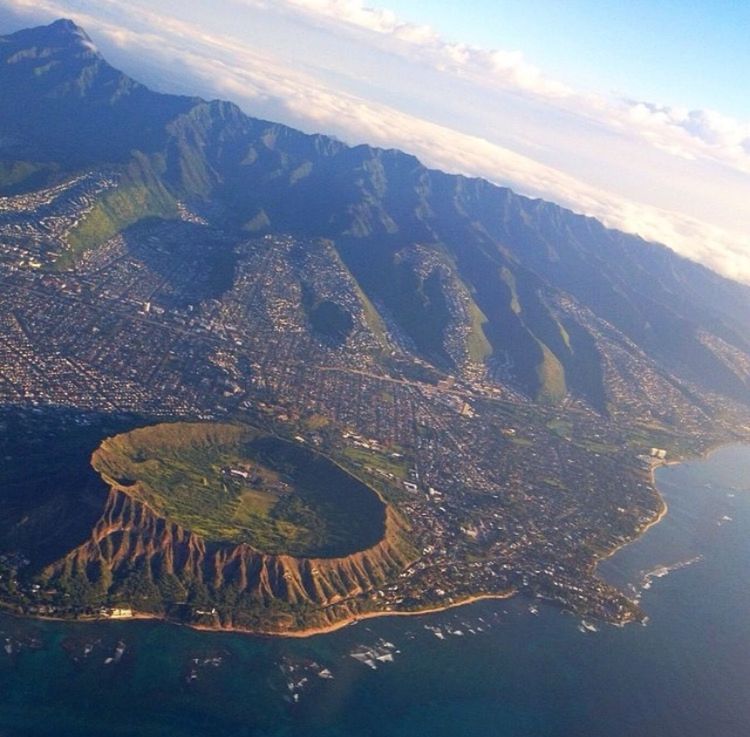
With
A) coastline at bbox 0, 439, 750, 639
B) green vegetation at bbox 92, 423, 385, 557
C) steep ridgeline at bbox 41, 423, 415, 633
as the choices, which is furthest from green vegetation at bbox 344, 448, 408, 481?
coastline at bbox 0, 439, 750, 639

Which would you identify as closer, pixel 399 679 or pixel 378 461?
pixel 399 679

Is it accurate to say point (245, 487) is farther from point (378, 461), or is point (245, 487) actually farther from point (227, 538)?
point (378, 461)

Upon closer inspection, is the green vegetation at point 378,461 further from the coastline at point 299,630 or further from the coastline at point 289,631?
the coastline at point 289,631

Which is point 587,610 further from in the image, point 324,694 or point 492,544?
point 324,694

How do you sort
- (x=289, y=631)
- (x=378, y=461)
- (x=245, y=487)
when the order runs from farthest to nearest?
(x=378, y=461) < (x=245, y=487) < (x=289, y=631)

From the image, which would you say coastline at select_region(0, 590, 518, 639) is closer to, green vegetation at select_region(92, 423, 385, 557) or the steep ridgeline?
the steep ridgeline

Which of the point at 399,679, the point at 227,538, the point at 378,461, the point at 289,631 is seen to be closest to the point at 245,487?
the point at 227,538

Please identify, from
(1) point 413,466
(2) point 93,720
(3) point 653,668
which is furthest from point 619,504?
(2) point 93,720
